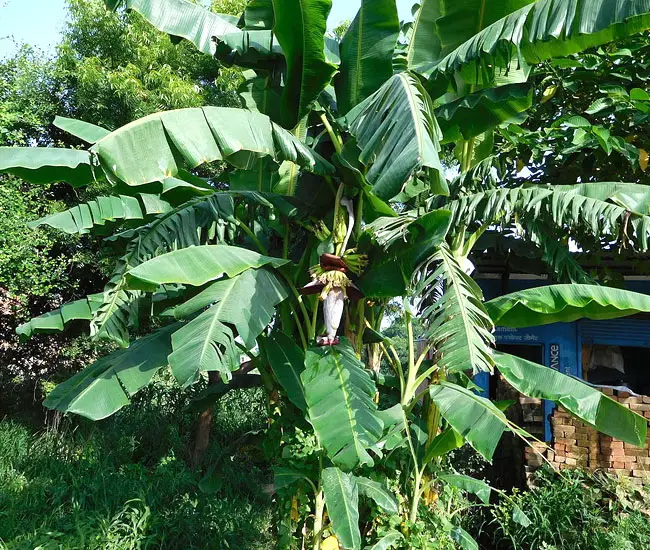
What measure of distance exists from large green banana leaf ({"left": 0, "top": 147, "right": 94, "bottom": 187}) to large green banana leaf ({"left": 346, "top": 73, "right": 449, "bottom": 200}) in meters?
1.97

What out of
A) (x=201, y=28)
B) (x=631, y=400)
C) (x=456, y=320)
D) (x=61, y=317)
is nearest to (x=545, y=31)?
(x=456, y=320)

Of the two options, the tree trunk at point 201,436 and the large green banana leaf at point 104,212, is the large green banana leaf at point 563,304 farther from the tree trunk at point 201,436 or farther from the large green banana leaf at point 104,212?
the tree trunk at point 201,436

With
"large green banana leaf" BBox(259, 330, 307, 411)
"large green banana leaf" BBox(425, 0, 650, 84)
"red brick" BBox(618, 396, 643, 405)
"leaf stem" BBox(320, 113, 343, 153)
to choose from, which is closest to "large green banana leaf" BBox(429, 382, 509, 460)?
"large green banana leaf" BBox(259, 330, 307, 411)

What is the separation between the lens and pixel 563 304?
4699 mm

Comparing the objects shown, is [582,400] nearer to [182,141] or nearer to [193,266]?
[193,266]

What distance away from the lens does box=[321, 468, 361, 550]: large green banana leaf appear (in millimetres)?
4219

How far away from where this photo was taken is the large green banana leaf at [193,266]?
4.04 metres

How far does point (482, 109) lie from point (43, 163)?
3.39 m

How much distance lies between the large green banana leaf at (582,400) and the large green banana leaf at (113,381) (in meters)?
2.70

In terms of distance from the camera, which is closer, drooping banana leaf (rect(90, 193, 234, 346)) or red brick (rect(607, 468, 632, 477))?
drooping banana leaf (rect(90, 193, 234, 346))

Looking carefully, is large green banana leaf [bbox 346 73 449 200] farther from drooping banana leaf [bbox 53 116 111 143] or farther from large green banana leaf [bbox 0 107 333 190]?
drooping banana leaf [bbox 53 116 111 143]

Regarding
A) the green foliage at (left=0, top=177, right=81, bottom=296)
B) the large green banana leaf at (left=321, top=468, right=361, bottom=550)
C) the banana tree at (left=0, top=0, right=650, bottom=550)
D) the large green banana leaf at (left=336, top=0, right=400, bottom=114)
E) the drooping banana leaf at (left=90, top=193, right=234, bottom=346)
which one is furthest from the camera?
the green foliage at (left=0, top=177, right=81, bottom=296)

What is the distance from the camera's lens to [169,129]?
13.0 ft

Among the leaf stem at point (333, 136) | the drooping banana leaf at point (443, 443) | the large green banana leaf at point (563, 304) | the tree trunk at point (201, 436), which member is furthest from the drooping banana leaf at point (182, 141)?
the tree trunk at point (201, 436)
